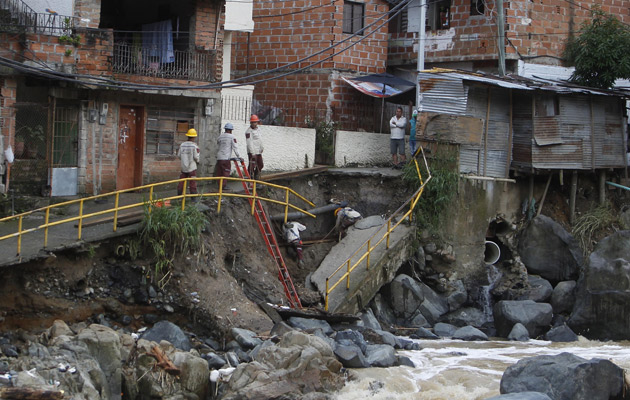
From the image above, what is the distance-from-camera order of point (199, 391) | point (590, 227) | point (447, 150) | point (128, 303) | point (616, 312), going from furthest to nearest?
1. point (590, 227)
2. point (447, 150)
3. point (616, 312)
4. point (128, 303)
5. point (199, 391)

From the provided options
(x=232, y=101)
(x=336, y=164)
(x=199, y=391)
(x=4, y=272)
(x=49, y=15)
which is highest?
(x=49, y=15)

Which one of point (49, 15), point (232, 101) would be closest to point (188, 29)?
point (232, 101)

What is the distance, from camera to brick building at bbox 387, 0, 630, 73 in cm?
2680

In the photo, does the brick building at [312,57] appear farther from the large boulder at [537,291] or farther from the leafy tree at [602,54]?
the large boulder at [537,291]

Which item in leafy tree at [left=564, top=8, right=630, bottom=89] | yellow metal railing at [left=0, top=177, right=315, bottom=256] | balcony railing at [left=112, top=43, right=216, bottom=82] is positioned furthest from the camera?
leafy tree at [left=564, top=8, right=630, bottom=89]

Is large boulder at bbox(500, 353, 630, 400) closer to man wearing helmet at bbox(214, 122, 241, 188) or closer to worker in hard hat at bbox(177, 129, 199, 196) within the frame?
worker in hard hat at bbox(177, 129, 199, 196)

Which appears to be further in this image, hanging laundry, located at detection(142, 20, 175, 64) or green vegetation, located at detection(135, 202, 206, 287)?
hanging laundry, located at detection(142, 20, 175, 64)

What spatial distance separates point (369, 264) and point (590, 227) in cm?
765

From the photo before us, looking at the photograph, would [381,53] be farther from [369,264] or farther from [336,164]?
[369,264]

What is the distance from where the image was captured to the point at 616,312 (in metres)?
20.0

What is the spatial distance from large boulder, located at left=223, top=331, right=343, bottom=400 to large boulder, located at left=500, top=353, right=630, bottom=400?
9.67 feet

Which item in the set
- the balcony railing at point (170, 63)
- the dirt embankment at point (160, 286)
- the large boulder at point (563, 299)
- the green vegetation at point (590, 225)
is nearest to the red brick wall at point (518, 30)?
the green vegetation at point (590, 225)

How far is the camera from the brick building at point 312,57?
27016mm

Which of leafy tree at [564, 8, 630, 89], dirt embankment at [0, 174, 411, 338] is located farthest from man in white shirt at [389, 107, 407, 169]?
dirt embankment at [0, 174, 411, 338]
